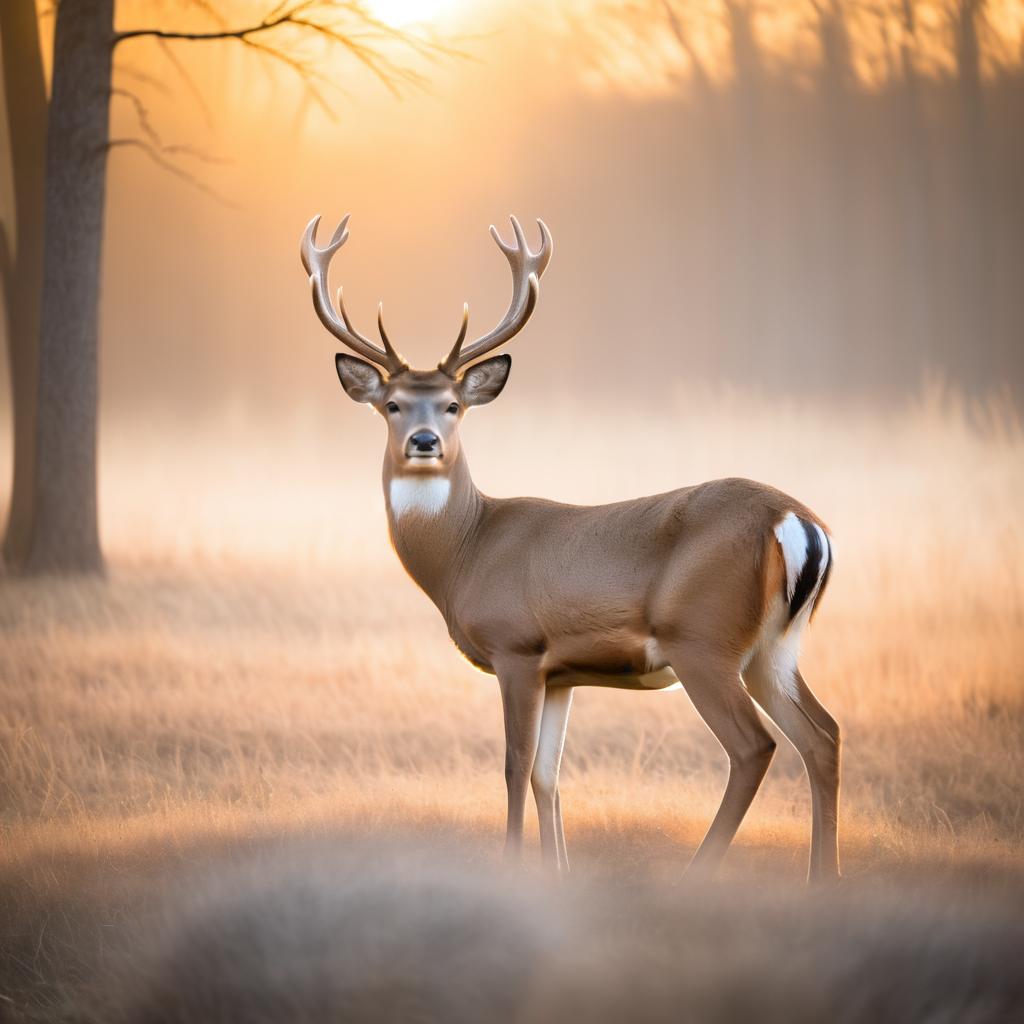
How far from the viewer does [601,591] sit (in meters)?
4.96

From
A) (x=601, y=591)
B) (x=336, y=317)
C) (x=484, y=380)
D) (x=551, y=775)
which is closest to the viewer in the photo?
(x=601, y=591)

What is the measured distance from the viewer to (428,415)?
5254 millimetres

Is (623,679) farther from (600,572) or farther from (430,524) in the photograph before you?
(430,524)

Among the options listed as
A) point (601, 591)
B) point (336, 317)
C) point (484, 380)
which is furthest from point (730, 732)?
point (336, 317)

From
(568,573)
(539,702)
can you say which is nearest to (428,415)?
(568,573)

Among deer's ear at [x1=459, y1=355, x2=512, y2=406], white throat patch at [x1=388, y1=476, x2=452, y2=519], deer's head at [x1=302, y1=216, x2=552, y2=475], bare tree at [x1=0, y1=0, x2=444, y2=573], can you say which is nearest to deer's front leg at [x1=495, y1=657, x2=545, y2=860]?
white throat patch at [x1=388, y1=476, x2=452, y2=519]

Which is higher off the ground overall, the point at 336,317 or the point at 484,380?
the point at 336,317

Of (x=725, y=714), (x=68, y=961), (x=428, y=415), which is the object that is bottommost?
(x=68, y=961)

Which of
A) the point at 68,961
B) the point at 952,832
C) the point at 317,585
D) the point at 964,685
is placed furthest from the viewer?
the point at 317,585

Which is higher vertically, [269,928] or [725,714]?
[725,714]

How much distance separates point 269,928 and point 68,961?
40.9 inches

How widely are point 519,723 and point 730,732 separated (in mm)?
739

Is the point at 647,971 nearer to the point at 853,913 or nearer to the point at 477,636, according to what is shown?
the point at 853,913

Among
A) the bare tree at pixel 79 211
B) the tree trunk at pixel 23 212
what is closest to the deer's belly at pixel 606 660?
the bare tree at pixel 79 211
